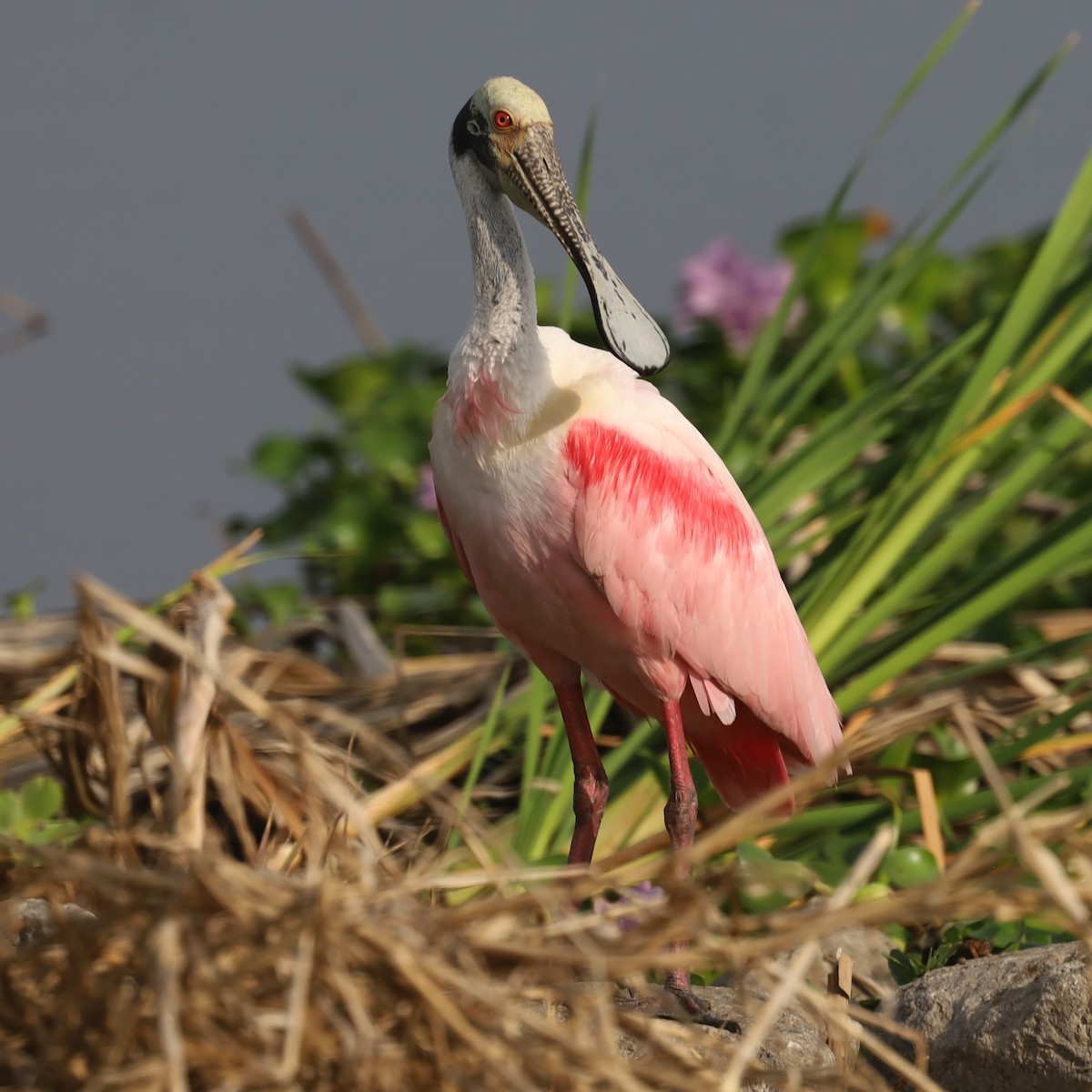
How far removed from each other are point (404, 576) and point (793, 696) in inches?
98.0

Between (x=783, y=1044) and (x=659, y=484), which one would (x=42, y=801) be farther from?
(x=783, y=1044)

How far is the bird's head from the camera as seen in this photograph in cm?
290

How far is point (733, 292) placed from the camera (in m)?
5.69

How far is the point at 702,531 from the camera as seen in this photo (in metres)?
3.05

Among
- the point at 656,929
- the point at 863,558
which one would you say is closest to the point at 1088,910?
the point at 656,929

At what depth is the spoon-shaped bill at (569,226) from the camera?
2.89m

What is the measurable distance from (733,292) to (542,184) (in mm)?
2866

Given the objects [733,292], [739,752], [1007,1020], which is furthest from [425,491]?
[1007,1020]

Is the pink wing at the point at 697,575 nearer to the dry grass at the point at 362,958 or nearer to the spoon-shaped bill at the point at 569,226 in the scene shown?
the spoon-shaped bill at the point at 569,226

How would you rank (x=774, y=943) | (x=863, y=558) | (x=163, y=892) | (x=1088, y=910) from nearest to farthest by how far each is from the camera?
(x=163, y=892), (x=774, y=943), (x=1088, y=910), (x=863, y=558)

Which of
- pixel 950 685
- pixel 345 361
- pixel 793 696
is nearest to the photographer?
pixel 793 696

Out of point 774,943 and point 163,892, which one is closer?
point 163,892

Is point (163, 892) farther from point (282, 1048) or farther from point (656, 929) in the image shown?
point (656, 929)

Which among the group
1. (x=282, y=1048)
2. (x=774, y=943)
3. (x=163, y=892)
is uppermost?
(x=163, y=892)
